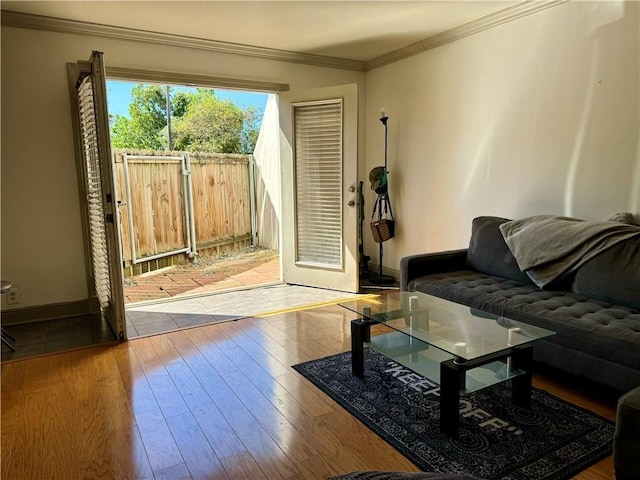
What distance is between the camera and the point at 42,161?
3.43m

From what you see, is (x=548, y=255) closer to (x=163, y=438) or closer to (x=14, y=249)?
(x=163, y=438)

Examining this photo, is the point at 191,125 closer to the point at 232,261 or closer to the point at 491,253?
the point at 232,261

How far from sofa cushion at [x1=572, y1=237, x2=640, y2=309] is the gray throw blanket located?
0.04 m

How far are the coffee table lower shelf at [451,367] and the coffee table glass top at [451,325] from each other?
5 cm

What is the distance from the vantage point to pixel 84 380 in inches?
97.3

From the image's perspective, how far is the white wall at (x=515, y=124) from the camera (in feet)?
9.16

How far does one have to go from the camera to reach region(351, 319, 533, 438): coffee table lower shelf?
6.05ft

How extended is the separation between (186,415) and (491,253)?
2.32 meters

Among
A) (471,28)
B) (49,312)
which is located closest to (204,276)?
(49,312)

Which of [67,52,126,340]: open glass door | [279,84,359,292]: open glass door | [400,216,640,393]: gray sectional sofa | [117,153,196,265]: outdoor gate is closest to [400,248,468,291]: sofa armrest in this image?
[400,216,640,393]: gray sectional sofa

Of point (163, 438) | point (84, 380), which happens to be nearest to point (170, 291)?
point (84, 380)

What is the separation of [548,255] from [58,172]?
370cm

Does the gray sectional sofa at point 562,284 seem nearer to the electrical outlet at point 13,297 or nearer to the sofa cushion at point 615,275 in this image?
the sofa cushion at point 615,275

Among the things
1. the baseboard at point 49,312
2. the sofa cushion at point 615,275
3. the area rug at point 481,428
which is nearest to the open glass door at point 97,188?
the baseboard at point 49,312
